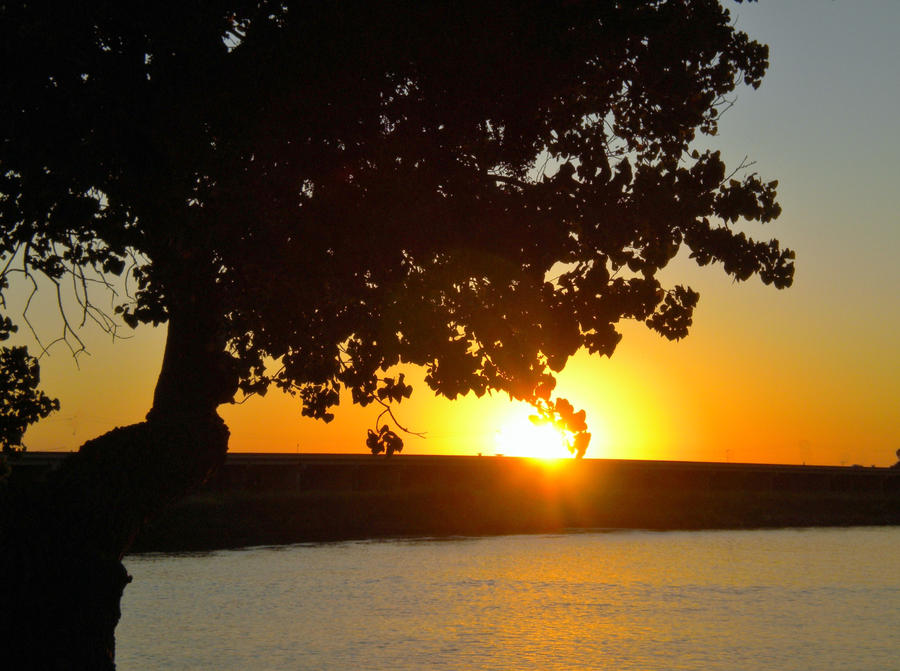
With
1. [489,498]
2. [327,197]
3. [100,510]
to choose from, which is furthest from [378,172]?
[489,498]

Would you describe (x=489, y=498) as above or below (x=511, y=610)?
above

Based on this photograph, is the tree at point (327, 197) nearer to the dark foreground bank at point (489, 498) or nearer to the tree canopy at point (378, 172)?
the tree canopy at point (378, 172)

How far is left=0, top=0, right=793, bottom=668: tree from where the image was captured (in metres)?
12.8

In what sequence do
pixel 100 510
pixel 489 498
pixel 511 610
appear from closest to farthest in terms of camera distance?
pixel 100 510 < pixel 511 610 < pixel 489 498

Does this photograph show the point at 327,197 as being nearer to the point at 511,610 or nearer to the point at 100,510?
the point at 100,510

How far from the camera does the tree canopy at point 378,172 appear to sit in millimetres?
12773

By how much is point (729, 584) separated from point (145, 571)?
116ft

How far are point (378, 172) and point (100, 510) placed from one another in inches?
236

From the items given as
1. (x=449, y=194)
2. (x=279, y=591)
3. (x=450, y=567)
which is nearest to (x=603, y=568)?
(x=450, y=567)

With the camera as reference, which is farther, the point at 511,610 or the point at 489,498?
the point at 489,498

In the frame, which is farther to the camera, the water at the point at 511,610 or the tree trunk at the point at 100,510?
the water at the point at 511,610

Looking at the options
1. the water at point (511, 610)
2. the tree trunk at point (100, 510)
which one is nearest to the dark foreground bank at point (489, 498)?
the water at point (511, 610)

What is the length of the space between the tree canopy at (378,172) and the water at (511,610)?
66.5 feet

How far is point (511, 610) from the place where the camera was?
48.1 meters
